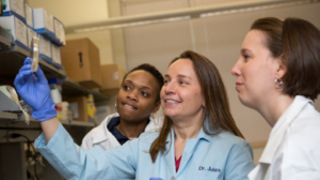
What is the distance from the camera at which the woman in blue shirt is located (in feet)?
4.50

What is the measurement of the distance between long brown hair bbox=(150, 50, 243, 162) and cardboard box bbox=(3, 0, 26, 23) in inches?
40.1

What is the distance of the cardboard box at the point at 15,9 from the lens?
6.15ft

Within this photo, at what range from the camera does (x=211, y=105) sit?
1671 millimetres

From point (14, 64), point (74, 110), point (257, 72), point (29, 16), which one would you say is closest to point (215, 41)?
point (74, 110)

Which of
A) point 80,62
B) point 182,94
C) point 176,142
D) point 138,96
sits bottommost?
point 176,142

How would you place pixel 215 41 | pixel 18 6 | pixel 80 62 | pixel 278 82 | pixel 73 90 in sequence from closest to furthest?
pixel 278 82, pixel 18 6, pixel 80 62, pixel 73 90, pixel 215 41

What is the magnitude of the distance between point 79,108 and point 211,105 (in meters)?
2.08

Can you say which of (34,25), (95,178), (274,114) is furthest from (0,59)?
(274,114)

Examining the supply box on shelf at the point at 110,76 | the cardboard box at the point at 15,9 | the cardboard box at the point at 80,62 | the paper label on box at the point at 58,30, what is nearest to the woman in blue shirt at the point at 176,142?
the cardboard box at the point at 15,9

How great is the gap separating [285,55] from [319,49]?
11 cm

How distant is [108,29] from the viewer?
426 centimetres

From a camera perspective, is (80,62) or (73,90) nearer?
(80,62)

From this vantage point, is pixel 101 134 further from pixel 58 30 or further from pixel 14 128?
pixel 58 30

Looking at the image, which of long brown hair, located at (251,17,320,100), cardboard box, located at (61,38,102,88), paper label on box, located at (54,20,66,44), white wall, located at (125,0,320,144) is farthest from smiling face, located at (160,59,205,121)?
white wall, located at (125,0,320,144)
